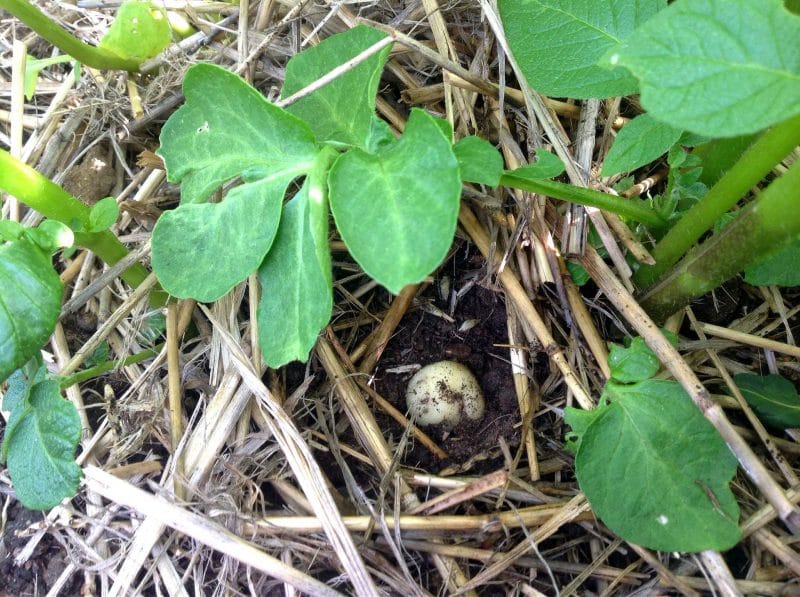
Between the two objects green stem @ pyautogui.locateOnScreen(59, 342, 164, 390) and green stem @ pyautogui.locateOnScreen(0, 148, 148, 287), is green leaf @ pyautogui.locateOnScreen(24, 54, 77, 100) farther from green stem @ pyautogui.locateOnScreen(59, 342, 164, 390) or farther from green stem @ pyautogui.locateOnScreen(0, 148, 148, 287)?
green stem @ pyautogui.locateOnScreen(59, 342, 164, 390)

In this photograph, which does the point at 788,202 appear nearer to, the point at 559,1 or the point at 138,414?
the point at 559,1

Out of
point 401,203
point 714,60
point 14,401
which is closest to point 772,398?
point 714,60

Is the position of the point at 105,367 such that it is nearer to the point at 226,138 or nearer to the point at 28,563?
the point at 28,563

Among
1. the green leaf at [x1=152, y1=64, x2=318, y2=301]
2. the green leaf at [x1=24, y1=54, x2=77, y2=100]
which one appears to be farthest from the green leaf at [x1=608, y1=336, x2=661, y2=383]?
the green leaf at [x1=24, y1=54, x2=77, y2=100]

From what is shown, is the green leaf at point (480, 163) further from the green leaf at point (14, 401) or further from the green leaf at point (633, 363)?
the green leaf at point (14, 401)

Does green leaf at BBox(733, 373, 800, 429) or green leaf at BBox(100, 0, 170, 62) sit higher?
green leaf at BBox(100, 0, 170, 62)

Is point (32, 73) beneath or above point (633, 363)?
above

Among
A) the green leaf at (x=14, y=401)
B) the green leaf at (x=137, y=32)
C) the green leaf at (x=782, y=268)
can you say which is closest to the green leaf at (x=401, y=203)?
the green leaf at (x=782, y=268)
